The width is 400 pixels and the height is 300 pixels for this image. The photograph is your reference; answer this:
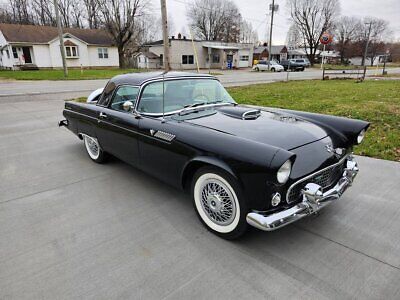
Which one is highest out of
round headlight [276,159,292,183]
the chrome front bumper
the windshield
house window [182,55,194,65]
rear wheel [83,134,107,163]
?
house window [182,55,194,65]

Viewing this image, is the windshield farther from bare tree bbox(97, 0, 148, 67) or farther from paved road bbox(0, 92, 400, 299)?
bare tree bbox(97, 0, 148, 67)

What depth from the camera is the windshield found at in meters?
3.39

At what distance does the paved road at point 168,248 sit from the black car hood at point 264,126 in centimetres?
88

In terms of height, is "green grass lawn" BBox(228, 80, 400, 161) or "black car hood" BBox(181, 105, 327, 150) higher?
"black car hood" BBox(181, 105, 327, 150)

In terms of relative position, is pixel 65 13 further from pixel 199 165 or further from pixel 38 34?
pixel 199 165

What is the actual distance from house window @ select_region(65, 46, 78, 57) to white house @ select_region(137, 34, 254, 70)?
380 inches

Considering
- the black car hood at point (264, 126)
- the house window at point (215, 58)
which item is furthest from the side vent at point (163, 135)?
the house window at point (215, 58)

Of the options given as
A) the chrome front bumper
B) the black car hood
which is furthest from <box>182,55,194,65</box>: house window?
the chrome front bumper

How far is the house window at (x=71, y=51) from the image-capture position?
108ft

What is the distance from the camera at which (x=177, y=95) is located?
3.51 metres

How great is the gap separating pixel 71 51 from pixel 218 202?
3649cm

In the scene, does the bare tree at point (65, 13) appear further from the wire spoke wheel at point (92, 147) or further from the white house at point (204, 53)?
the wire spoke wheel at point (92, 147)

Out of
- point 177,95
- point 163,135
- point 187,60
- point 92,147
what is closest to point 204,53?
point 187,60

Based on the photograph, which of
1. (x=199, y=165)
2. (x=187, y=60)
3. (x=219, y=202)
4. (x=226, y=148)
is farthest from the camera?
(x=187, y=60)
